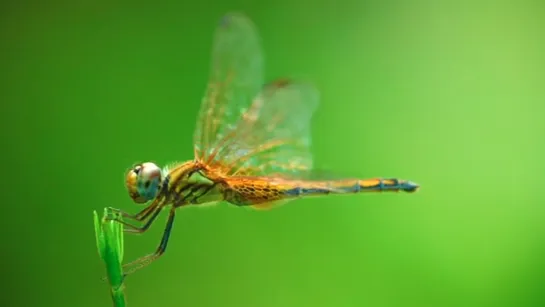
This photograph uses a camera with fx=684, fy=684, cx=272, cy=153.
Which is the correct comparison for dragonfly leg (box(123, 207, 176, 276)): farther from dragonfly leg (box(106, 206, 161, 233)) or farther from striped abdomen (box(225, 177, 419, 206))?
striped abdomen (box(225, 177, 419, 206))

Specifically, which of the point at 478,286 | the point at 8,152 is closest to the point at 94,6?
the point at 8,152

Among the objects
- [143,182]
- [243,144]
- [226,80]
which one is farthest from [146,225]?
[226,80]

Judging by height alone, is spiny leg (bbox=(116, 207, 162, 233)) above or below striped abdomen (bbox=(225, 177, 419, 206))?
below

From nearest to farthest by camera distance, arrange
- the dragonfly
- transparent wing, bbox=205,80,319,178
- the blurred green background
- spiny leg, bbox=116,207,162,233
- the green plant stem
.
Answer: the green plant stem
spiny leg, bbox=116,207,162,233
the dragonfly
transparent wing, bbox=205,80,319,178
the blurred green background

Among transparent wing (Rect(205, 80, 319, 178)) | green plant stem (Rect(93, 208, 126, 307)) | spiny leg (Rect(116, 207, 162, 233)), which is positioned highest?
transparent wing (Rect(205, 80, 319, 178))

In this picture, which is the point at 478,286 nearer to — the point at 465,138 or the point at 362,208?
the point at 362,208

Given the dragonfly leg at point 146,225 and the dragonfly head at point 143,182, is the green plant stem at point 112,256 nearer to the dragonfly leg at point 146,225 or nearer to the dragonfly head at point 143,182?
the dragonfly leg at point 146,225

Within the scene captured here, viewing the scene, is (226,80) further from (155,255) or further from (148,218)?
(155,255)

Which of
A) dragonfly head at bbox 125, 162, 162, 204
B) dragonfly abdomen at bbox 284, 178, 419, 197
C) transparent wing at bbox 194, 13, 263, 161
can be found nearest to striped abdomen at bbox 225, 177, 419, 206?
dragonfly abdomen at bbox 284, 178, 419, 197
